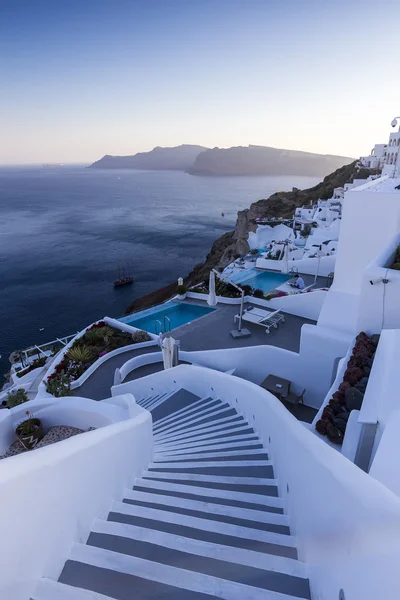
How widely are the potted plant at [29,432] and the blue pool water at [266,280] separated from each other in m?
11.7

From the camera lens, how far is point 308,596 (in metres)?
2.29

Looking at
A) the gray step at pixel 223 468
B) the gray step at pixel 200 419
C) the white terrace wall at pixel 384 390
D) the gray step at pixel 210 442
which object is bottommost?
the gray step at pixel 200 419

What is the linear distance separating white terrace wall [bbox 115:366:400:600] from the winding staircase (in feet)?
0.66

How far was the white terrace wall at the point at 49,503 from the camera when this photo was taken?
2.18 metres

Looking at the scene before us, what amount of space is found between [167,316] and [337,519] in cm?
1218

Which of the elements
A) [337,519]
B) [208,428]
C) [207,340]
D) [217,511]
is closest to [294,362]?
[207,340]

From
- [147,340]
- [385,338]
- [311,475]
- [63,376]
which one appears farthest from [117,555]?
[147,340]

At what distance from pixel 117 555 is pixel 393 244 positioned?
8.41m

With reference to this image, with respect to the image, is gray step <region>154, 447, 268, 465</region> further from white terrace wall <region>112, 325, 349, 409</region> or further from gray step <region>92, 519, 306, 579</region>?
white terrace wall <region>112, 325, 349, 409</region>

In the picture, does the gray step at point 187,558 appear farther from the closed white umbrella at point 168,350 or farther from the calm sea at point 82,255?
the calm sea at point 82,255

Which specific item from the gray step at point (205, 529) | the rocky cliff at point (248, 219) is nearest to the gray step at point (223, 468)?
the gray step at point (205, 529)

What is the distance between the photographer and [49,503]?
98.6 inches

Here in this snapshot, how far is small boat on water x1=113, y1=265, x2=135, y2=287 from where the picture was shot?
149ft

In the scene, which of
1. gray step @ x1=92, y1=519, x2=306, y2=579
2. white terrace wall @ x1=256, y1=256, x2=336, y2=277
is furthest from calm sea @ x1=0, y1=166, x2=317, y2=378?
gray step @ x1=92, y1=519, x2=306, y2=579
